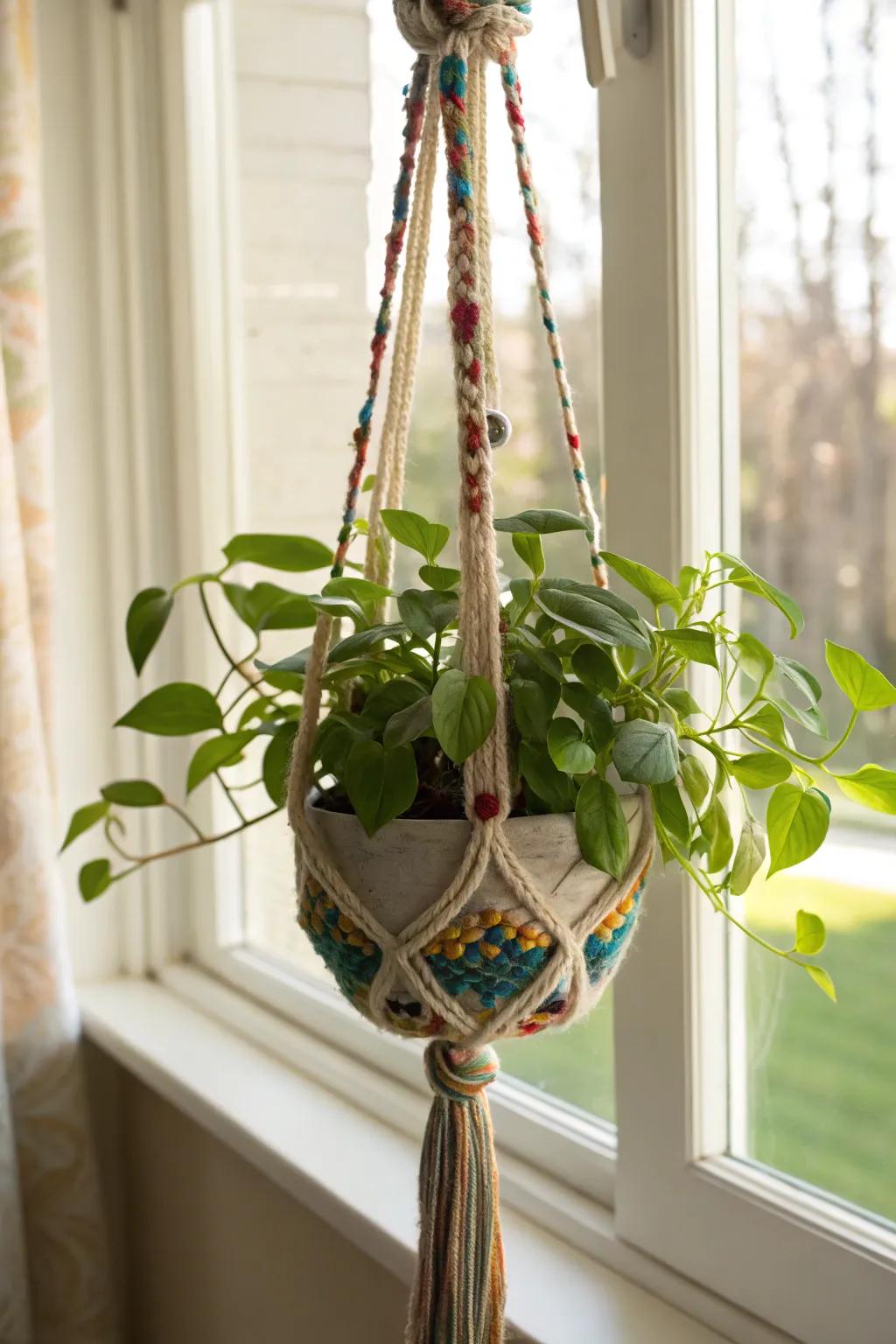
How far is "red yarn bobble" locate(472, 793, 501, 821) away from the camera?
0.60 metres

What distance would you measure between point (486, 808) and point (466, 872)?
0.03 meters

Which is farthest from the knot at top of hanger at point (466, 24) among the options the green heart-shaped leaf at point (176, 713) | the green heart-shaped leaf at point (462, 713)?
the green heart-shaped leaf at point (176, 713)

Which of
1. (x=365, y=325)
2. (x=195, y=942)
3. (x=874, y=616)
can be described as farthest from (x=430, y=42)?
(x=195, y=942)

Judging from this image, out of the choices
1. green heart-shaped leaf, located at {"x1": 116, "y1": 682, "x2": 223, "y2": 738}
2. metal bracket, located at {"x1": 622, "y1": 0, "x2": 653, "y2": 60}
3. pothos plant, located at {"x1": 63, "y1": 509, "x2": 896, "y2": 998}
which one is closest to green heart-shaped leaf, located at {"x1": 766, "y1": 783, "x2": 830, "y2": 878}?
pothos plant, located at {"x1": 63, "y1": 509, "x2": 896, "y2": 998}

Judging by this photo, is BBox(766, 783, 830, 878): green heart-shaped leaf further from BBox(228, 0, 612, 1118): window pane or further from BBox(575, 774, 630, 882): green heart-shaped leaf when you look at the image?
BBox(228, 0, 612, 1118): window pane

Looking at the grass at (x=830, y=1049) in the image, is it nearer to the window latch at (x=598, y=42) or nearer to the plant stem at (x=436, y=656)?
the plant stem at (x=436, y=656)

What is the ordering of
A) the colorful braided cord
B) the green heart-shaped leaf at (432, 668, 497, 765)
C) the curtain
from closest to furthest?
1. the green heart-shaped leaf at (432, 668, 497, 765)
2. the colorful braided cord
3. the curtain

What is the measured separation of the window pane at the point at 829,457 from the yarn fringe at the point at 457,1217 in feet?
0.96

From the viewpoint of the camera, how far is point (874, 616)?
833mm

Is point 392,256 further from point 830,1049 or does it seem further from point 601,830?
point 830,1049

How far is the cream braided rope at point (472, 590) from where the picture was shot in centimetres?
61

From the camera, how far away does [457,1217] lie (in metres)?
0.75

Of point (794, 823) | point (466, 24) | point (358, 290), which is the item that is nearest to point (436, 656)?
point (794, 823)

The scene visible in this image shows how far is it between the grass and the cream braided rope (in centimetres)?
29
